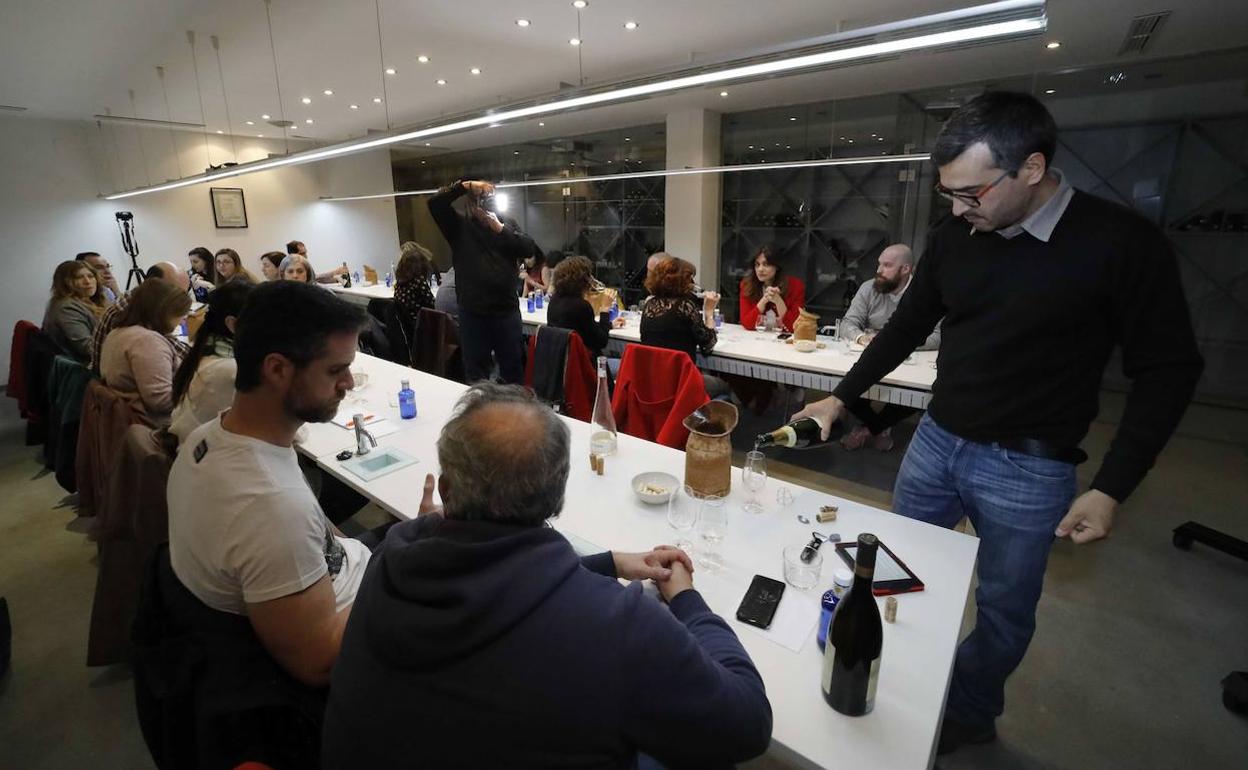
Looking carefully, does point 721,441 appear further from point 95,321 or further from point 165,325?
point 95,321

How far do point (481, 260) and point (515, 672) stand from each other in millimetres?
3226

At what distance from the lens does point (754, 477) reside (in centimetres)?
163

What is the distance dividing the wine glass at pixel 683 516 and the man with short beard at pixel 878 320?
2.50 m

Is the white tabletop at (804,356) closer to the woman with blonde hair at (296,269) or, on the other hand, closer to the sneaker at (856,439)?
the sneaker at (856,439)

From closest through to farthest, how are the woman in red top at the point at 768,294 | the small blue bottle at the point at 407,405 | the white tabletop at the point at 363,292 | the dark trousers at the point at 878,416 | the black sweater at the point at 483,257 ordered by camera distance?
the small blue bottle at the point at 407,405
the black sweater at the point at 483,257
the dark trousers at the point at 878,416
the woman in red top at the point at 768,294
the white tabletop at the point at 363,292

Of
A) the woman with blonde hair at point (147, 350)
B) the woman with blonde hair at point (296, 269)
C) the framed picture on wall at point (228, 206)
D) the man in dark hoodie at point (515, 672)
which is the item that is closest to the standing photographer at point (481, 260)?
the woman with blonde hair at point (147, 350)

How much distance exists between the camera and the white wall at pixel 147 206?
6672 mm

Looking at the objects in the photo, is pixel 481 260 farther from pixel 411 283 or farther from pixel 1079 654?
pixel 1079 654

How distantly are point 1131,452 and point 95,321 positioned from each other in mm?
5527

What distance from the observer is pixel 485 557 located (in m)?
0.73

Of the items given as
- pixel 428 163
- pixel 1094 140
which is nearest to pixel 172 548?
pixel 1094 140

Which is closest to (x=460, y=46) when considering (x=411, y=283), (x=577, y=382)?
(x=411, y=283)

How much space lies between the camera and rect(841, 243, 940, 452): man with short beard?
12.2ft

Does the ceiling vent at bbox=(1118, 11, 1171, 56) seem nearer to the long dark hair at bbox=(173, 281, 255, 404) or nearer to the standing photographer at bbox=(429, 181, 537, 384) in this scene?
the standing photographer at bbox=(429, 181, 537, 384)
